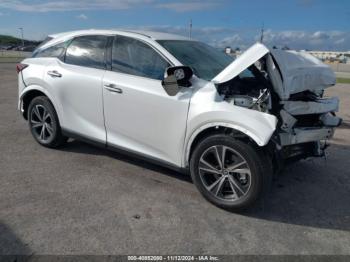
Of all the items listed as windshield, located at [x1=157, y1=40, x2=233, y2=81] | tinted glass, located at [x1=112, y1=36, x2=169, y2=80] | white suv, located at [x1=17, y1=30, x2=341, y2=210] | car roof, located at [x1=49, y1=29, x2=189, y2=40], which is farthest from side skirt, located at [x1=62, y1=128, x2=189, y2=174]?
car roof, located at [x1=49, y1=29, x2=189, y2=40]

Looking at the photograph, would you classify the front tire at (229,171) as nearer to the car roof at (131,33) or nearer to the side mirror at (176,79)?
the side mirror at (176,79)

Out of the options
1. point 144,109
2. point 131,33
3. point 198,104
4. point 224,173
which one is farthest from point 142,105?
point 224,173

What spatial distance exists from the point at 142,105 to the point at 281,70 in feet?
5.09

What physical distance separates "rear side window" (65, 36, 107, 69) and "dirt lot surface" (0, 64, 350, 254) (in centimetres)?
136

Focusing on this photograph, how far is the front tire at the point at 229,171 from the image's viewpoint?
137 inches

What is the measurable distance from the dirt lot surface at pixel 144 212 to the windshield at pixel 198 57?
1377 millimetres

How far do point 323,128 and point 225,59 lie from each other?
5.11ft

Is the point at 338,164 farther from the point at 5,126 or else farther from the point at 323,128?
the point at 5,126

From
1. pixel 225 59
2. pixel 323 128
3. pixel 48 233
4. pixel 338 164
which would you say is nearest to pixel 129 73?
pixel 225 59

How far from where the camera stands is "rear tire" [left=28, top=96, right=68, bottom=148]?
16.8ft

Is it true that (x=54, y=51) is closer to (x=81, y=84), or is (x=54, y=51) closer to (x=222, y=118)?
(x=81, y=84)

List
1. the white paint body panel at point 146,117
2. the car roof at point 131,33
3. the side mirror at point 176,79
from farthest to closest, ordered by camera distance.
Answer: the car roof at point 131,33 < the white paint body panel at point 146,117 < the side mirror at point 176,79

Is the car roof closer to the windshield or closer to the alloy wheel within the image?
the windshield

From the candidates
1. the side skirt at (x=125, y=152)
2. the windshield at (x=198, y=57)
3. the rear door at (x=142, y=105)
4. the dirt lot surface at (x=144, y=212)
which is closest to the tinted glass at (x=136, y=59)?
the rear door at (x=142, y=105)
